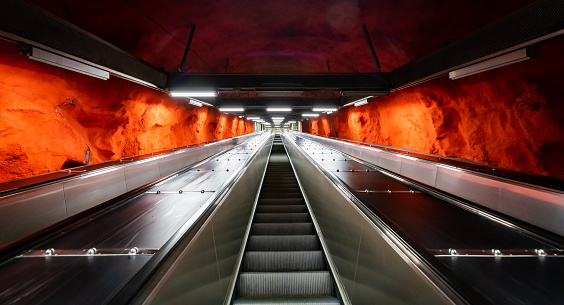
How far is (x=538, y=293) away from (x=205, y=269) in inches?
73.5

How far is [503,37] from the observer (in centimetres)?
277

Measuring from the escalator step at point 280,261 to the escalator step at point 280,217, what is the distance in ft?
4.07

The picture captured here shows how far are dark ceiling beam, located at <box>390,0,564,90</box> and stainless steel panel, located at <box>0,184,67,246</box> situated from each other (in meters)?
5.92

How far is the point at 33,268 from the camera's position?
1.19 metres

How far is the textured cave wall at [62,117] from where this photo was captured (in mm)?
4441

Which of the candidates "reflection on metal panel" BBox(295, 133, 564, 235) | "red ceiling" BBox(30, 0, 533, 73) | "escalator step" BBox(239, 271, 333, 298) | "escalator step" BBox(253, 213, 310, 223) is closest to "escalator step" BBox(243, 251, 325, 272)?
"escalator step" BBox(239, 271, 333, 298)

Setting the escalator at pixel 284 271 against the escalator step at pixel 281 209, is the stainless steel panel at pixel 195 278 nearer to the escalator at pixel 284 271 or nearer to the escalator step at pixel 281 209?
the escalator at pixel 284 271

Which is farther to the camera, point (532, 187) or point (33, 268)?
point (532, 187)

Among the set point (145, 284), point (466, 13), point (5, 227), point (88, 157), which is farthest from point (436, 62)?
point (88, 157)

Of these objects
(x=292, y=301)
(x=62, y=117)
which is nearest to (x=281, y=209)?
(x=292, y=301)

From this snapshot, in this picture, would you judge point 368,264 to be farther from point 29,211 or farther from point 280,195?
point 280,195

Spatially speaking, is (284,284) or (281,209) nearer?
(284,284)

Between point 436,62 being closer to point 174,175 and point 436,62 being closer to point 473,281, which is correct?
point 473,281

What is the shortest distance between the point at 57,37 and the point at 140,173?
2907mm
